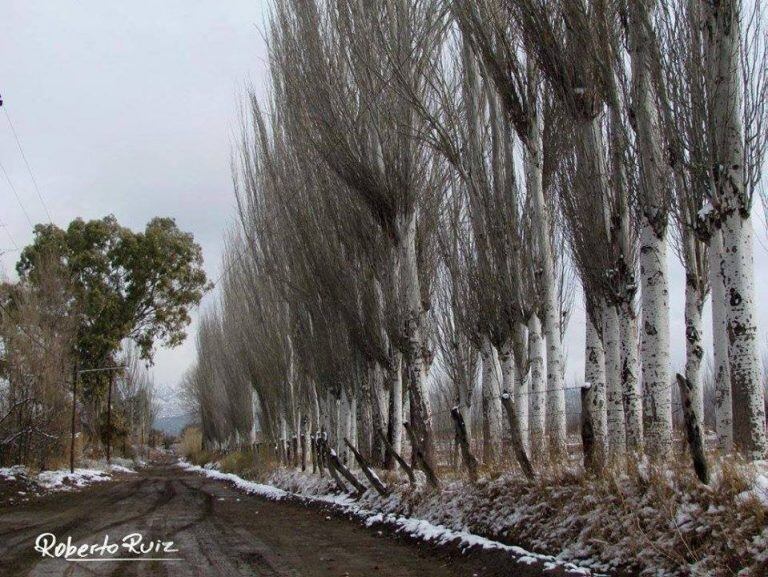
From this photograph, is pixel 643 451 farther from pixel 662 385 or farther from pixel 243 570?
A: pixel 243 570

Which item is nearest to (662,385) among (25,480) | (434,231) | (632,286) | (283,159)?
(632,286)

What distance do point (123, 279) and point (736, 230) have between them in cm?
3965

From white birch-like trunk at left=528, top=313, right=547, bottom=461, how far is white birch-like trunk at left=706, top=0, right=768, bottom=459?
2795 mm

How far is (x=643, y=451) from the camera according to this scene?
775cm

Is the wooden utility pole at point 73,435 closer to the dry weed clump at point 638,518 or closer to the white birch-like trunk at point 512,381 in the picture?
the white birch-like trunk at point 512,381

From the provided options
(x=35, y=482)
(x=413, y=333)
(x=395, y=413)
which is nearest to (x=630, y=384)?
(x=413, y=333)

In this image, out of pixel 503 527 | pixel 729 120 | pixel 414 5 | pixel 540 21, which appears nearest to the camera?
pixel 729 120

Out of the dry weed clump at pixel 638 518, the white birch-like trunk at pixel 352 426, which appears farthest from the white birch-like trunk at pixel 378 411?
the dry weed clump at pixel 638 518

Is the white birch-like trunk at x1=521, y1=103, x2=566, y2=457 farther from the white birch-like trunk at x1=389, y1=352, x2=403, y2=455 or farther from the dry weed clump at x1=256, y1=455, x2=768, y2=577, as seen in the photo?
the white birch-like trunk at x1=389, y1=352, x2=403, y2=455

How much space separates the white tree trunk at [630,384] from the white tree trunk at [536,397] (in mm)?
1089

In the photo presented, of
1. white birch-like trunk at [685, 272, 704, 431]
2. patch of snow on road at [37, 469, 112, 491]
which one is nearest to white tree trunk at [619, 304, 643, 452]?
white birch-like trunk at [685, 272, 704, 431]

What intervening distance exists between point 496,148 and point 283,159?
794 centimetres

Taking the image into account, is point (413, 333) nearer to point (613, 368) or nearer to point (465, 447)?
point (465, 447)

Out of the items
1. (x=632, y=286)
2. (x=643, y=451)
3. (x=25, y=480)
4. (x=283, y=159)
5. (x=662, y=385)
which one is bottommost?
(x=25, y=480)
